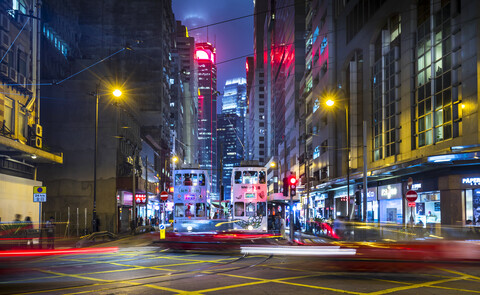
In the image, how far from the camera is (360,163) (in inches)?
1912

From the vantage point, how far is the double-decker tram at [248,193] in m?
33.6

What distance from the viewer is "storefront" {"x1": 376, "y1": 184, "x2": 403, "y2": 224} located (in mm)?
38969

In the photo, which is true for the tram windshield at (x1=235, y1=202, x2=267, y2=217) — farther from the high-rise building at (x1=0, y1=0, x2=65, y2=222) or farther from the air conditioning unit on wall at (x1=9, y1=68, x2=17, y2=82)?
the air conditioning unit on wall at (x1=9, y1=68, x2=17, y2=82)

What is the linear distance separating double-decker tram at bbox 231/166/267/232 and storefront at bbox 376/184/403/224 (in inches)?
446

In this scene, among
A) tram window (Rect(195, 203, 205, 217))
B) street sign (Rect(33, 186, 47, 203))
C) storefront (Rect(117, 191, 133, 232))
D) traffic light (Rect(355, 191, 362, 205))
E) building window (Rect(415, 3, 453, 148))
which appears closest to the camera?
street sign (Rect(33, 186, 47, 203))

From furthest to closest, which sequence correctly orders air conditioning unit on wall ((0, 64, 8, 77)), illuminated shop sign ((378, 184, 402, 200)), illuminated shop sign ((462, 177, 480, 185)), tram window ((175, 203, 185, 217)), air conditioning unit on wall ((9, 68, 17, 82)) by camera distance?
illuminated shop sign ((378, 184, 402, 200)) → tram window ((175, 203, 185, 217)) → illuminated shop sign ((462, 177, 480, 185)) → air conditioning unit on wall ((9, 68, 17, 82)) → air conditioning unit on wall ((0, 64, 8, 77))

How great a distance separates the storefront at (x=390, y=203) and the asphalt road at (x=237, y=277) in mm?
23881

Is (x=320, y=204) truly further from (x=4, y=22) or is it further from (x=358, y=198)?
(x=4, y=22)

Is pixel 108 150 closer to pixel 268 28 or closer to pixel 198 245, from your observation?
pixel 198 245

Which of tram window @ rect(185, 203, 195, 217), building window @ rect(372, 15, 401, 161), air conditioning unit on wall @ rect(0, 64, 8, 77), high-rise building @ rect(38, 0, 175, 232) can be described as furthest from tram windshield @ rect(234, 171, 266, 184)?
air conditioning unit on wall @ rect(0, 64, 8, 77)

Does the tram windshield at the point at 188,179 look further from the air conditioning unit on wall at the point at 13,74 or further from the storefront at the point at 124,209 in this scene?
the air conditioning unit on wall at the point at 13,74

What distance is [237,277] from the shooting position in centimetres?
1262

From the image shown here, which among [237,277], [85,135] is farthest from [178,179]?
[237,277]

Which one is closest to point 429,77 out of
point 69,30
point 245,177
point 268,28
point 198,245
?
point 245,177
